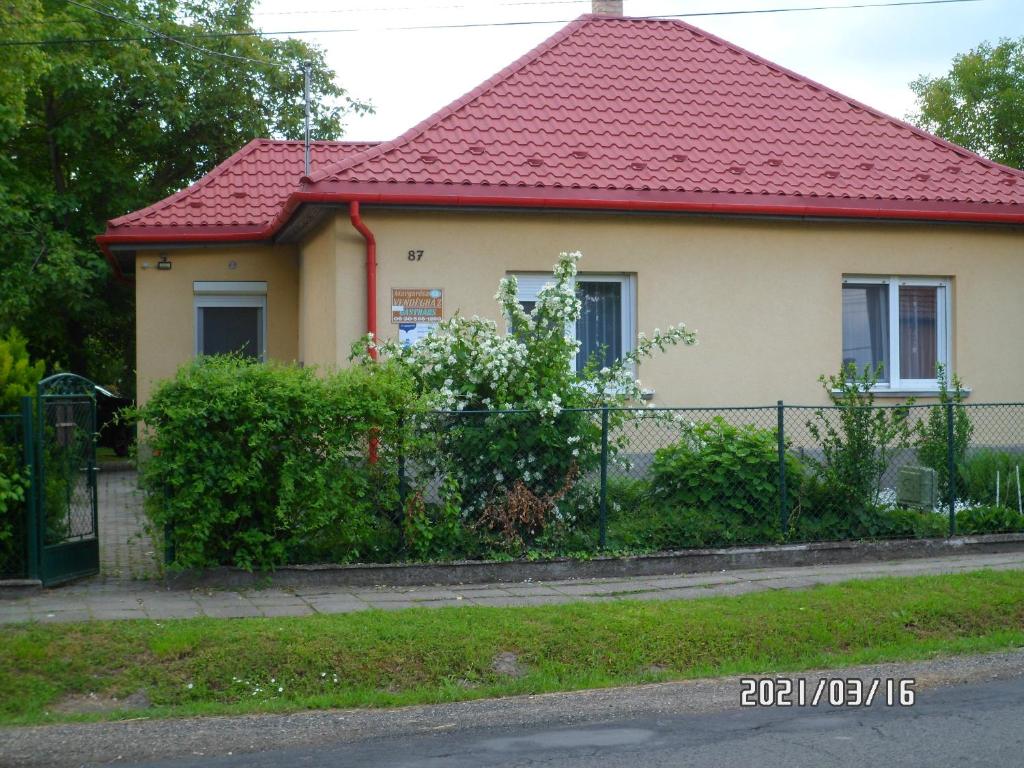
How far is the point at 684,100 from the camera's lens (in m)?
14.9

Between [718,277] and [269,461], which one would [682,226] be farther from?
[269,461]

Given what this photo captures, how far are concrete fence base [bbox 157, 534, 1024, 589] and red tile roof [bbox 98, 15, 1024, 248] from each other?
14.0 ft

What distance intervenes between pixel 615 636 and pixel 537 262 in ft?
19.9

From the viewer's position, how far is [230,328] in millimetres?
16609

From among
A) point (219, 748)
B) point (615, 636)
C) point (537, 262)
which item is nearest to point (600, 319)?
point (537, 262)

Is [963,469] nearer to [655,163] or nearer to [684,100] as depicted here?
[655,163]

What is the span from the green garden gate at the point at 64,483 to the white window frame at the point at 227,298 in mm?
6770

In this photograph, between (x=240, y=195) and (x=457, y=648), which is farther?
(x=240, y=195)

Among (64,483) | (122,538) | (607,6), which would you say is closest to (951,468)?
(64,483)

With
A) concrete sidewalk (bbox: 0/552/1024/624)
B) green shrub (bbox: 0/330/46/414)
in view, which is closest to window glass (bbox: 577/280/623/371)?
concrete sidewalk (bbox: 0/552/1024/624)

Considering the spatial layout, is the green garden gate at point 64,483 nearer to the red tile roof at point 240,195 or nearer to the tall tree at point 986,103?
the red tile roof at point 240,195

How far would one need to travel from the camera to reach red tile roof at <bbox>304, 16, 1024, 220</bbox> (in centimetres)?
1245
